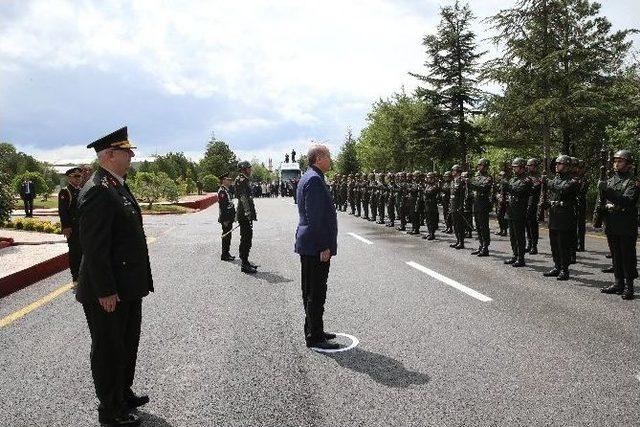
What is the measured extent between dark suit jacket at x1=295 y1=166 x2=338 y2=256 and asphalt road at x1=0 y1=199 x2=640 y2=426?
975mm

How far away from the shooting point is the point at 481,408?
330 centimetres

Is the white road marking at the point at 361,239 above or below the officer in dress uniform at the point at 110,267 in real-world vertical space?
below

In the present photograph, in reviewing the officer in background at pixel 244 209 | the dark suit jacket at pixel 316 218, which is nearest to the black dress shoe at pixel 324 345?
the dark suit jacket at pixel 316 218

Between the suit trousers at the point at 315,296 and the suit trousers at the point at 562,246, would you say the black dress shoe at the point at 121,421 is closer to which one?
the suit trousers at the point at 315,296

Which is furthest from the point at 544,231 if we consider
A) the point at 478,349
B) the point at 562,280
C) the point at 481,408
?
the point at 481,408

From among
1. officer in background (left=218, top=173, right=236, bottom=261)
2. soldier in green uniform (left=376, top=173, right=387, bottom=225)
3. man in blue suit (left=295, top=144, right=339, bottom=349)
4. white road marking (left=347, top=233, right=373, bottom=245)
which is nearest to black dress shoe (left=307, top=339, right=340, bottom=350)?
man in blue suit (left=295, top=144, right=339, bottom=349)

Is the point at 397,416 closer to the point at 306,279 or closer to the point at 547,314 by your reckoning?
the point at 306,279

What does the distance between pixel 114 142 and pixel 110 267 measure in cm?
84

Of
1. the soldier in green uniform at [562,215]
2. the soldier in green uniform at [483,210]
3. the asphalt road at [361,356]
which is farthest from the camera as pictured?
the soldier in green uniform at [483,210]

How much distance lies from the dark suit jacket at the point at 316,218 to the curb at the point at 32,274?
196 inches

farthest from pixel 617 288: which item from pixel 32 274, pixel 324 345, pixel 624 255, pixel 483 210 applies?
pixel 32 274

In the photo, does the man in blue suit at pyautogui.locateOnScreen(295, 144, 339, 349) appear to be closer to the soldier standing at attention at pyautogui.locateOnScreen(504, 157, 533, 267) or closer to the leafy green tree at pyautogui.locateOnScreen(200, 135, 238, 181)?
the soldier standing at attention at pyautogui.locateOnScreen(504, 157, 533, 267)

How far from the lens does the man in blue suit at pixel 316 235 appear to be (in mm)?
4723

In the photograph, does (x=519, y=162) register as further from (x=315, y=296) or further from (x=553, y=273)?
(x=315, y=296)
